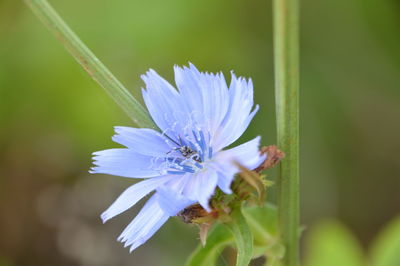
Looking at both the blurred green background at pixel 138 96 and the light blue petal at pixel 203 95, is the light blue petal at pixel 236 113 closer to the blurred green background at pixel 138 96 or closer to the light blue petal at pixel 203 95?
the light blue petal at pixel 203 95

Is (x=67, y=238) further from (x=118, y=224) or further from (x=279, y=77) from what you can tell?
(x=279, y=77)

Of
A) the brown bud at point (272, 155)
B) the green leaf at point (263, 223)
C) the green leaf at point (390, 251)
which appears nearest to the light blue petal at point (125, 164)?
the brown bud at point (272, 155)

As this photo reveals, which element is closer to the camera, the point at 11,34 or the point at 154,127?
the point at 154,127

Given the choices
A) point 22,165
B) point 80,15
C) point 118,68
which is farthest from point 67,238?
point 80,15

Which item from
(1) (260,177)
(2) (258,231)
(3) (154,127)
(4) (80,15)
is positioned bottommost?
(2) (258,231)

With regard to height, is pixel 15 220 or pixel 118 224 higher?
pixel 15 220

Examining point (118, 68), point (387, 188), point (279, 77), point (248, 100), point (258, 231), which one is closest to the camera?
point (248, 100)

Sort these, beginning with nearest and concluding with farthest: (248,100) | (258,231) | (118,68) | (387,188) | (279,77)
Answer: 1. (248,100)
2. (279,77)
3. (258,231)
4. (118,68)
5. (387,188)
